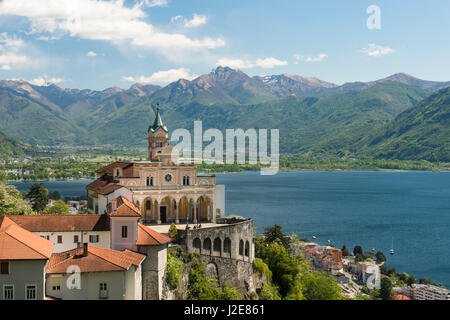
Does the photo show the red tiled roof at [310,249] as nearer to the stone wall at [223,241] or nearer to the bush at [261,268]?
the bush at [261,268]

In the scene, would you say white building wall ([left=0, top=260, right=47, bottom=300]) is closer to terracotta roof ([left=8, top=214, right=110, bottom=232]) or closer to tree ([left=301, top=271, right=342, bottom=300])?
terracotta roof ([left=8, top=214, right=110, bottom=232])

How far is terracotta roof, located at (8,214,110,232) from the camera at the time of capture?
1361 inches

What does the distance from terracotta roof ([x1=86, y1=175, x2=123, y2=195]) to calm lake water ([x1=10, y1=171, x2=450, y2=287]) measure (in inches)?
1990

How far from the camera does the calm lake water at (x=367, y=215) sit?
88375mm

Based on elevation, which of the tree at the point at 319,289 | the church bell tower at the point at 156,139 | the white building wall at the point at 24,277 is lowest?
the tree at the point at 319,289

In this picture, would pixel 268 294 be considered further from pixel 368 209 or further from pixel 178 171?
pixel 368 209

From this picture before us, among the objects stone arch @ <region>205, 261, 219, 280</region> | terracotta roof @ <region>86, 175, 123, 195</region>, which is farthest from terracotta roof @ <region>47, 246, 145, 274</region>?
terracotta roof @ <region>86, 175, 123, 195</region>

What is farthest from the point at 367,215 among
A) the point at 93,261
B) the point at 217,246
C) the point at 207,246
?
the point at 93,261

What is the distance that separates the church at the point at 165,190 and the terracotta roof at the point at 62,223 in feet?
38.2

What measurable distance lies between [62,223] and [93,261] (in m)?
8.53

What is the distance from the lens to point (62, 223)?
35.2m

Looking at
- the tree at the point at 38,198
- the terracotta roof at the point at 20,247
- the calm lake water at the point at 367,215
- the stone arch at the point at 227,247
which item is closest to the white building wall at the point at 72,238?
the terracotta roof at the point at 20,247

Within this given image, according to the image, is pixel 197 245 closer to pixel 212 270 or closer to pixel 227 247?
pixel 212 270
